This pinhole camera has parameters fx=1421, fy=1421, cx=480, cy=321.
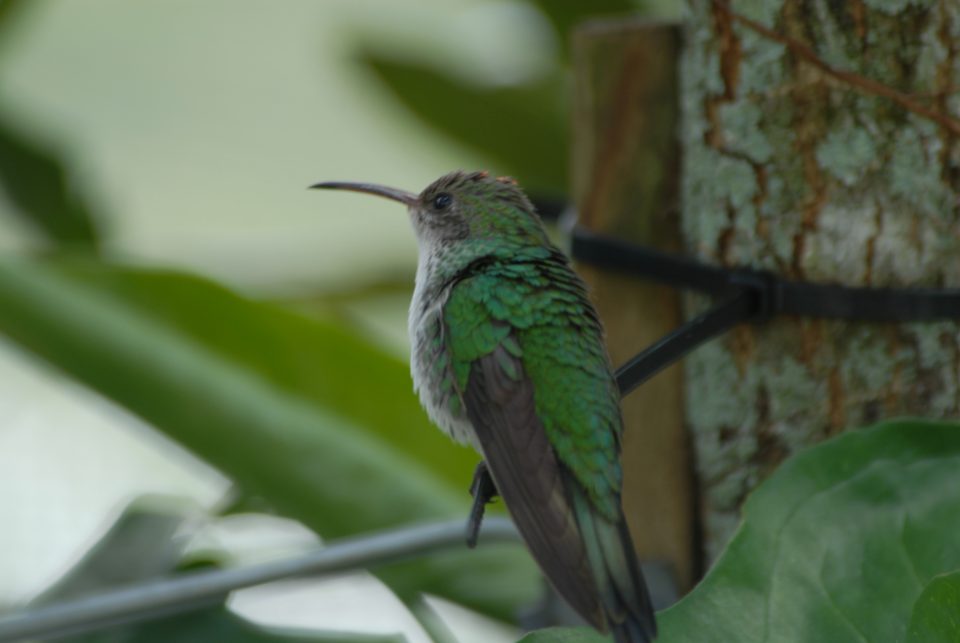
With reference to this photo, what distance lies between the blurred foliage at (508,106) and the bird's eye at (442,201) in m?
1.07

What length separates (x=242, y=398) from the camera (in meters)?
1.74

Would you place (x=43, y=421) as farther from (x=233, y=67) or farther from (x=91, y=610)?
(x=233, y=67)

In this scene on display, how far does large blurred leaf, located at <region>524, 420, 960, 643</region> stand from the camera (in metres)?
1.20

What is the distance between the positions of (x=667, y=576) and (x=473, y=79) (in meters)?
1.34

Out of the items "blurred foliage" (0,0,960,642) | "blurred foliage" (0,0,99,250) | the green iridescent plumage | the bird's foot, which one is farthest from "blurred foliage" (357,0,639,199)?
the bird's foot

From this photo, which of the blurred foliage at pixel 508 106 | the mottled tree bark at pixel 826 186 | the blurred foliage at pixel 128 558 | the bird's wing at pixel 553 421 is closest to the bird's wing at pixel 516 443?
the bird's wing at pixel 553 421

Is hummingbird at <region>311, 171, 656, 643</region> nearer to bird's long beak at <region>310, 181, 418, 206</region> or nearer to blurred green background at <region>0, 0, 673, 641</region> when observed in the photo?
bird's long beak at <region>310, 181, 418, 206</region>

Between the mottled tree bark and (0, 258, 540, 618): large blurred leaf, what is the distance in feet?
1.71

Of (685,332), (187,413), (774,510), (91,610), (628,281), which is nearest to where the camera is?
(685,332)

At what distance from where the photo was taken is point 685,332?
1105 mm

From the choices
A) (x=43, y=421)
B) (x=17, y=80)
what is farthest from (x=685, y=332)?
(x=17, y=80)

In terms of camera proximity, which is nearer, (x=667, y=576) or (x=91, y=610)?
(x=91, y=610)

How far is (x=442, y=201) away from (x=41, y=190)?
1373 millimetres

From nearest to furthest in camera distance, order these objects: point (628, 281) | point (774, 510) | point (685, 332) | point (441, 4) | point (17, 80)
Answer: point (685, 332), point (774, 510), point (628, 281), point (17, 80), point (441, 4)
